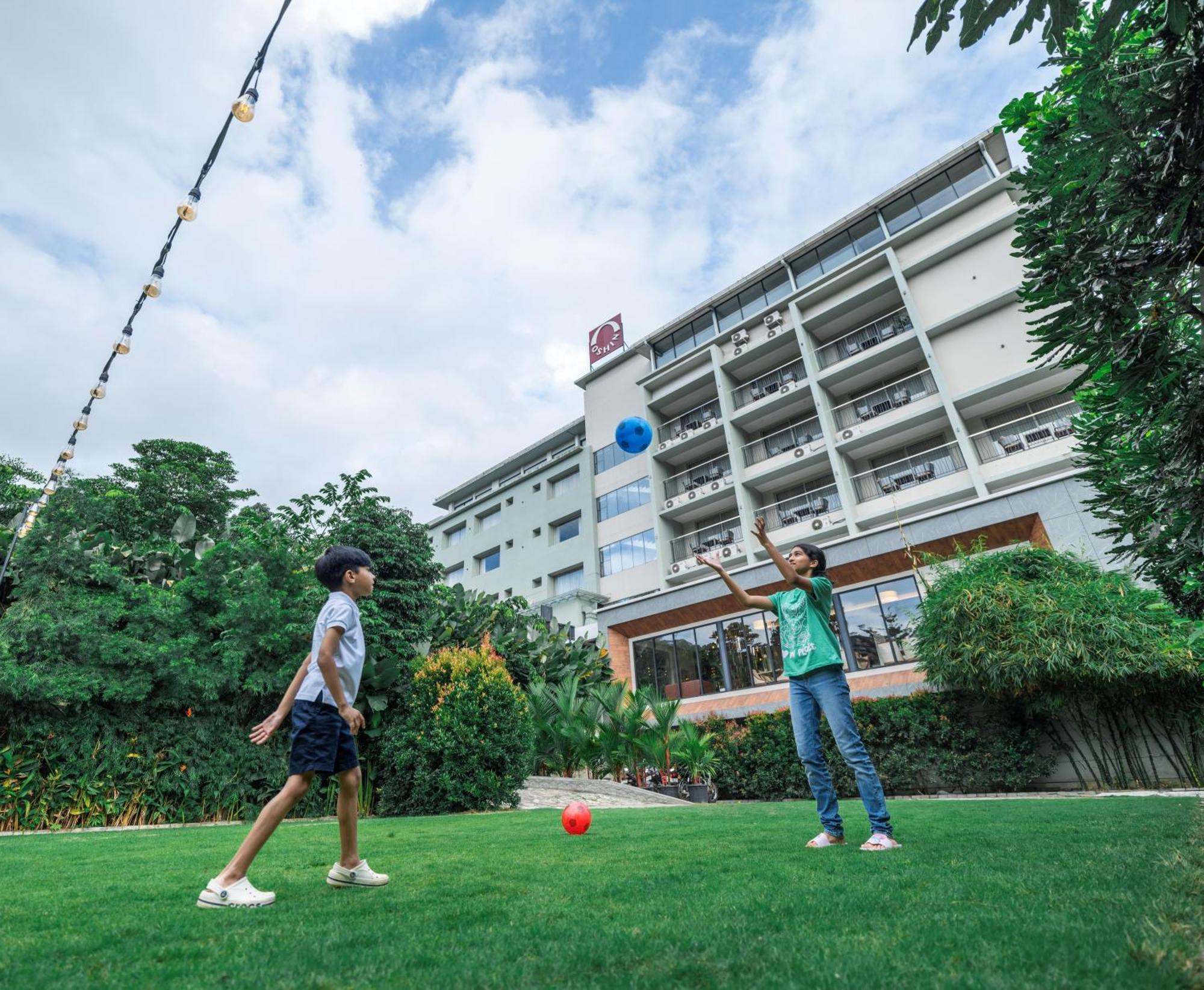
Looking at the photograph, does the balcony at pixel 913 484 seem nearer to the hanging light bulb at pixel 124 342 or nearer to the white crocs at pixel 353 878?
the hanging light bulb at pixel 124 342

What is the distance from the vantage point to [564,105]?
12.6m

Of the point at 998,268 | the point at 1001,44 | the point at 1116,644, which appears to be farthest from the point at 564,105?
the point at 998,268

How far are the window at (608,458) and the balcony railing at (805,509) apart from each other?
30.0ft

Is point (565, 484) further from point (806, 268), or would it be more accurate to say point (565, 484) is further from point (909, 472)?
point (909, 472)

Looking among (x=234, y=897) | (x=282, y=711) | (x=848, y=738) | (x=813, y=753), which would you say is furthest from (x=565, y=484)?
(x=234, y=897)

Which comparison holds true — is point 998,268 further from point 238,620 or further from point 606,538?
point 238,620

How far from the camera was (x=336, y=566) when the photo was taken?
136 inches

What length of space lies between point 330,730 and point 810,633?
120 inches

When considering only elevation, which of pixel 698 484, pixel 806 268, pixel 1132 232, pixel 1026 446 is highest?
pixel 806 268

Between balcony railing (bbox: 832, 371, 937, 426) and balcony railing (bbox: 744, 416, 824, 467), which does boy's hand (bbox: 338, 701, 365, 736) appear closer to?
balcony railing (bbox: 832, 371, 937, 426)

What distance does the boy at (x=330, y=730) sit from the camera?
9.68 ft

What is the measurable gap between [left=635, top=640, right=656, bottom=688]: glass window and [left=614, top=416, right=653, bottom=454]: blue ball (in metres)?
16.6

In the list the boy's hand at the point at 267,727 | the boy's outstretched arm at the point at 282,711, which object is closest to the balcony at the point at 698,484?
the boy's outstretched arm at the point at 282,711

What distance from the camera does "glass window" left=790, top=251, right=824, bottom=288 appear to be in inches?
1117
